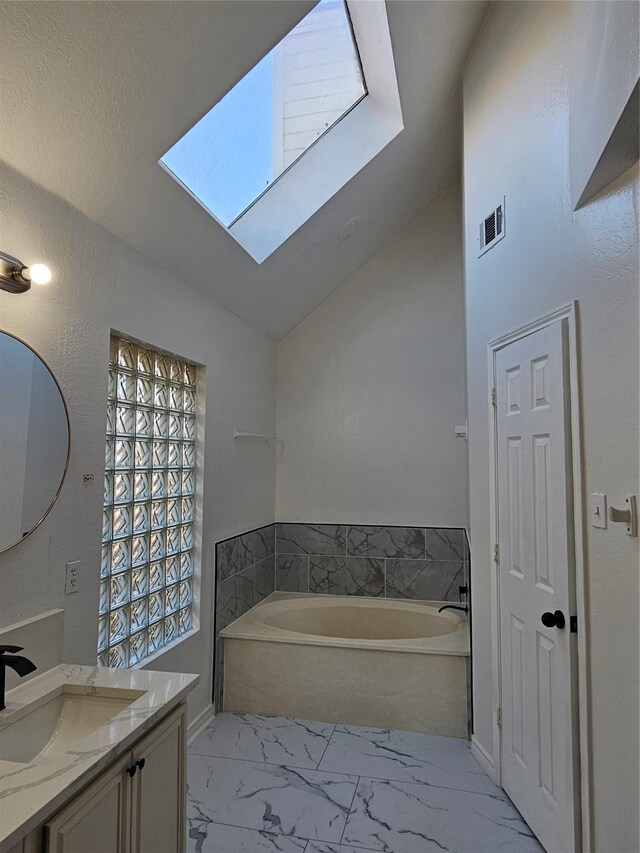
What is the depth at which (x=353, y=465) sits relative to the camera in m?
4.14

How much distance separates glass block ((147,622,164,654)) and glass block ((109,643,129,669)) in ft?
0.60

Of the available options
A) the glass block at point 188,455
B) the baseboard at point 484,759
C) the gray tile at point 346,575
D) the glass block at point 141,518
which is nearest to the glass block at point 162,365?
the glass block at point 188,455

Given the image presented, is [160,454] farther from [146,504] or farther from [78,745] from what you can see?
[78,745]

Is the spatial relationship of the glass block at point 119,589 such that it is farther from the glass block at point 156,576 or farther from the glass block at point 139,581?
the glass block at point 156,576

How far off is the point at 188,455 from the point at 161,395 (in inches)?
16.1

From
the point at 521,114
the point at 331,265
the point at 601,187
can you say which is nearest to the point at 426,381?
the point at 331,265

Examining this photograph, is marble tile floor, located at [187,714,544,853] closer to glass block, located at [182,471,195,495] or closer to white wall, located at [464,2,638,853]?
white wall, located at [464,2,638,853]

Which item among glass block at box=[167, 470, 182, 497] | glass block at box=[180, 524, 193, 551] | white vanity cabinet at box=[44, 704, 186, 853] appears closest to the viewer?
white vanity cabinet at box=[44, 704, 186, 853]

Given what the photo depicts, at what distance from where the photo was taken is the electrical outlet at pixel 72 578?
6.18 feet

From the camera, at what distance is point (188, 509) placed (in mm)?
2900

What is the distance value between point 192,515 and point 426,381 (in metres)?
2.07

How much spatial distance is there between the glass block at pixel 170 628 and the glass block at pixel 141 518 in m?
0.53

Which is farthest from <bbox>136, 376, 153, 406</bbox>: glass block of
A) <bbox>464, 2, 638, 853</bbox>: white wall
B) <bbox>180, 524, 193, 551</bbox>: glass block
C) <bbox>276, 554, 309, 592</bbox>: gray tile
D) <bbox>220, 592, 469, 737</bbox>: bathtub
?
<bbox>276, 554, 309, 592</bbox>: gray tile

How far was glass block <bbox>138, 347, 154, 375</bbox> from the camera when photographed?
8.15 feet
